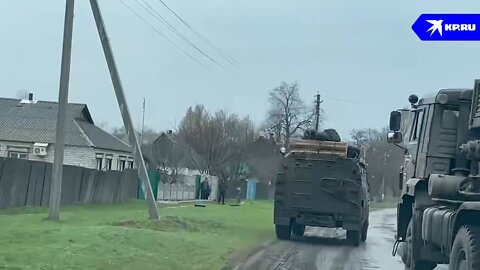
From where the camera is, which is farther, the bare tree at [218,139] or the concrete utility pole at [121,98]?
the bare tree at [218,139]

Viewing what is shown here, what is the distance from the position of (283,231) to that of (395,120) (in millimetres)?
8088

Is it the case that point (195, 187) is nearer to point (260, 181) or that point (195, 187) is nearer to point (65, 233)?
point (260, 181)

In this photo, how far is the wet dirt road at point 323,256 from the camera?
14.7 meters

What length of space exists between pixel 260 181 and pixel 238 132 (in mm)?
12714

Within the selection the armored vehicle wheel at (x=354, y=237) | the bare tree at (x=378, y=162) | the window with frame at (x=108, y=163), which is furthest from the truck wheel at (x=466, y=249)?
the bare tree at (x=378, y=162)

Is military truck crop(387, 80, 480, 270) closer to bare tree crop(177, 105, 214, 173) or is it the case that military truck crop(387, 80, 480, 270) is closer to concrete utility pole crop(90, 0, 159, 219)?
concrete utility pole crop(90, 0, 159, 219)

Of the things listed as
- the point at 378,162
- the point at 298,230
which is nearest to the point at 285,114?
the point at 378,162

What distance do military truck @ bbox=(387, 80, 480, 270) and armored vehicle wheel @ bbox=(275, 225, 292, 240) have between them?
23.0 ft

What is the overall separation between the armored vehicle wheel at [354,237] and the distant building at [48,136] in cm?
→ 3224

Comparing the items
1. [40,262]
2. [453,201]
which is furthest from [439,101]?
[40,262]

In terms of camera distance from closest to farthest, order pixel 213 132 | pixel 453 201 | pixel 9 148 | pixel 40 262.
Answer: pixel 453 201
pixel 40 262
pixel 9 148
pixel 213 132

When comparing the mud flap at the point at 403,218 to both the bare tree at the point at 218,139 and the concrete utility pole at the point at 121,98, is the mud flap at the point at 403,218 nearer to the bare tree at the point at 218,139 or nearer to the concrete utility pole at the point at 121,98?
the concrete utility pole at the point at 121,98

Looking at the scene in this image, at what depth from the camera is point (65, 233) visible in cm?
1513

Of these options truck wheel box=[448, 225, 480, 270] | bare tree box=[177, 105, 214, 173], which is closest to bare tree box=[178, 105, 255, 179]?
bare tree box=[177, 105, 214, 173]
